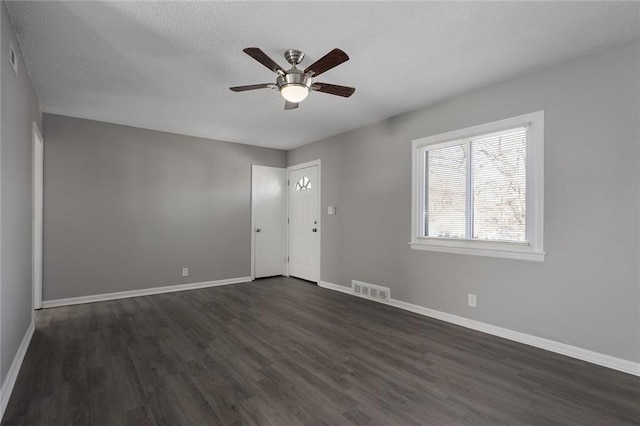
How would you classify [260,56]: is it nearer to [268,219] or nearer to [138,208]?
[138,208]

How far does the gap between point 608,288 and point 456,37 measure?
7.68 ft

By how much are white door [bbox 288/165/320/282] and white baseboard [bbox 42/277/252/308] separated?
3.31ft

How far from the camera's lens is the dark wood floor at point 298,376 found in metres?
1.97

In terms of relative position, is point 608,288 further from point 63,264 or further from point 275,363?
point 63,264

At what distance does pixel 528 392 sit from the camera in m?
2.21

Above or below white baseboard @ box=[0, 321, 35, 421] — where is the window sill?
above

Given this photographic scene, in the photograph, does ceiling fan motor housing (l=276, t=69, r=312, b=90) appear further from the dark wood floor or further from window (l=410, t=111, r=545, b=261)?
the dark wood floor

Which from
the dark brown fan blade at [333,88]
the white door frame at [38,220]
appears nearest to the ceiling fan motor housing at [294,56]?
the dark brown fan blade at [333,88]

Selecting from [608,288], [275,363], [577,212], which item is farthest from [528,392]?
[275,363]

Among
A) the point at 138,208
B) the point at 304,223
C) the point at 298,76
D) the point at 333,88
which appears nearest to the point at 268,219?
the point at 304,223

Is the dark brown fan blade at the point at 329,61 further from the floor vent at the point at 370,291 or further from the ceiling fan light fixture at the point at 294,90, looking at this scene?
the floor vent at the point at 370,291

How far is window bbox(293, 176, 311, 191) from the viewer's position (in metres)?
5.95

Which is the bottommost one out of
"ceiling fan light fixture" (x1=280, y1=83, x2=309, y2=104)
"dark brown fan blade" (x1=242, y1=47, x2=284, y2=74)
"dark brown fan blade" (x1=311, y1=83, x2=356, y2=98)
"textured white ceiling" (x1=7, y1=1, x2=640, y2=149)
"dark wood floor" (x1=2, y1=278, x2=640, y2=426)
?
"dark wood floor" (x1=2, y1=278, x2=640, y2=426)

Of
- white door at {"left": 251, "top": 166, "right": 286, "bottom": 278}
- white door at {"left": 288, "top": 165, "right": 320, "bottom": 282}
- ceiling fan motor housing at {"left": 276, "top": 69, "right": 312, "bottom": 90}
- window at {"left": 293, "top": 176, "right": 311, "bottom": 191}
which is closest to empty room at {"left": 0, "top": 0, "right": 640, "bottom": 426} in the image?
ceiling fan motor housing at {"left": 276, "top": 69, "right": 312, "bottom": 90}
